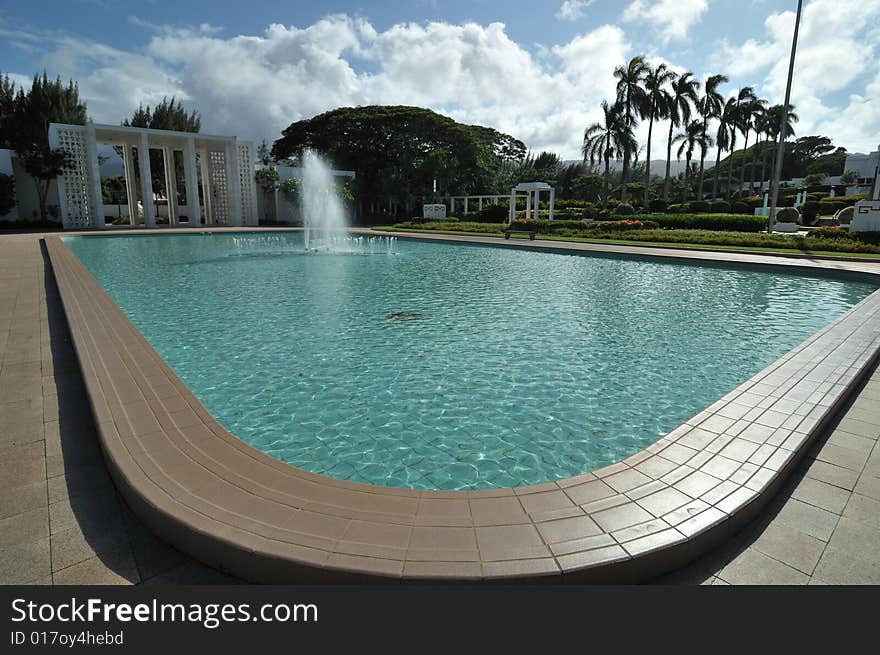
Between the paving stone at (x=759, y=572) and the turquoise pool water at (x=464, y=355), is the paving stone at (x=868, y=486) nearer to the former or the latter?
the paving stone at (x=759, y=572)

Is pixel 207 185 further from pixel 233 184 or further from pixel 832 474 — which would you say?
pixel 832 474

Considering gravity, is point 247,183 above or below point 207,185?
above

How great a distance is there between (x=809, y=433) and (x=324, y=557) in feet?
11.0

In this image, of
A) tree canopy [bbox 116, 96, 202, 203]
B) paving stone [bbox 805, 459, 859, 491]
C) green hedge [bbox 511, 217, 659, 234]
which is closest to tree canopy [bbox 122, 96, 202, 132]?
tree canopy [bbox 116, 96, 202, 203]

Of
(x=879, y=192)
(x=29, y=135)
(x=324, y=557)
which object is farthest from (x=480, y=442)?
(x=29, y=135)

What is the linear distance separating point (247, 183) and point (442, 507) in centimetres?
3828

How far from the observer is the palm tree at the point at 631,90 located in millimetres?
37844

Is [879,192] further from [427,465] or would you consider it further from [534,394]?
[427,465]

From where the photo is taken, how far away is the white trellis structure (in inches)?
1144

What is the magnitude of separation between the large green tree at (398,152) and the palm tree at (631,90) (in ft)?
39.5

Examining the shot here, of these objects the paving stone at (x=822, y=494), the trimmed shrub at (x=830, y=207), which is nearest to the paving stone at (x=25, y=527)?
the paving stone at (x=822, y=494)

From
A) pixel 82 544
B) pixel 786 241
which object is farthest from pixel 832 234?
pixel 82 544

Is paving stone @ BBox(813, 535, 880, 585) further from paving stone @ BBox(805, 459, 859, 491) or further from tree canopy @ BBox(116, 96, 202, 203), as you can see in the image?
tree canopy @ BBox(116, 96, 202, 203)

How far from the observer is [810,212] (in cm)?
3316
